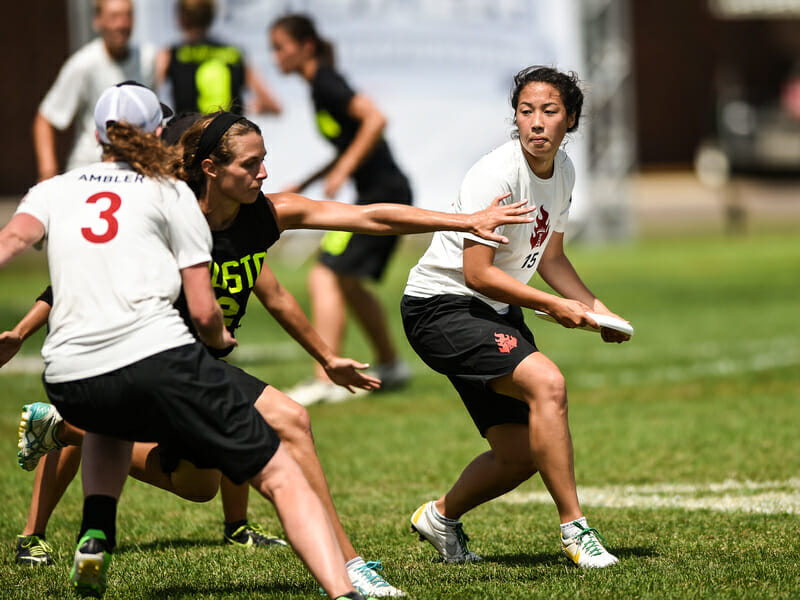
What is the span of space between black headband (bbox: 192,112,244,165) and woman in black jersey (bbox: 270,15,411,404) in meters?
4.56

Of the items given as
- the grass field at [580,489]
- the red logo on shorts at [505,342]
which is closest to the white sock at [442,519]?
the grass field at [580,489]

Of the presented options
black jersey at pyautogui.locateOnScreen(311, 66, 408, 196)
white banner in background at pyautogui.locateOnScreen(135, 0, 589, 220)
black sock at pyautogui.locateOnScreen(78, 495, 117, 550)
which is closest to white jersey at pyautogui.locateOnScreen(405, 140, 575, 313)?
black sock at pyautogui.locateOnScreen(78, 495, 117, 550)

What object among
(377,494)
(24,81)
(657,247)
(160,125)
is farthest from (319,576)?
(24,81)

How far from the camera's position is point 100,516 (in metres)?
3.81

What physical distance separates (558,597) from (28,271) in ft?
61.5

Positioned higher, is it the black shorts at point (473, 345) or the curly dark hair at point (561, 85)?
the curly dark hair at point (561, 85)

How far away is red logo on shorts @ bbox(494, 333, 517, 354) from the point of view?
4.60 metres

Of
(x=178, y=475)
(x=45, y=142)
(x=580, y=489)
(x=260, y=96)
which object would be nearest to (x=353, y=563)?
(x=178, y=475)

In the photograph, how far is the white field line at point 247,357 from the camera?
10.7m

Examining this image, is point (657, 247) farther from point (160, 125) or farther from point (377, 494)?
point (160, 125)

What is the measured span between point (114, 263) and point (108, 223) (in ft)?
0.39

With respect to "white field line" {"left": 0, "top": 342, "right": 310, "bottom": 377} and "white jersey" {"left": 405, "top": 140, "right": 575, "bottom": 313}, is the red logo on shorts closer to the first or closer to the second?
"white jersey" {"left": 405, "top": 140, "right": 575, "bottom": 313}

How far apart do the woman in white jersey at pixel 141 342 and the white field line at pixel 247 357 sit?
23.0 feet

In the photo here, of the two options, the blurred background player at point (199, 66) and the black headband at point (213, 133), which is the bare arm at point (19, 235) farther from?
the blurred background player at point (199, 66)
